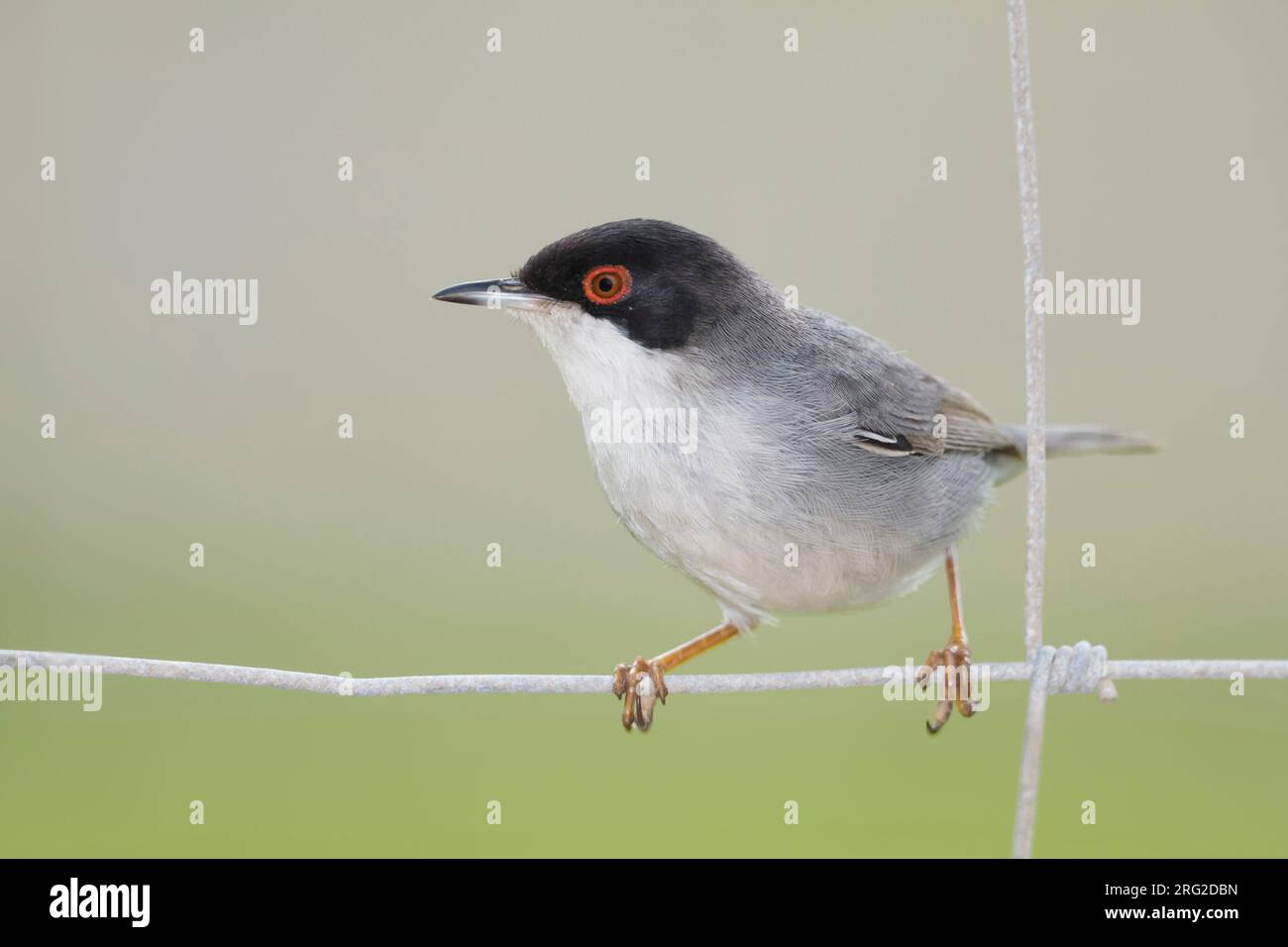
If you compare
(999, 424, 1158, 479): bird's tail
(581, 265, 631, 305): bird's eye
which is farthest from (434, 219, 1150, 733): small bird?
(999, 424, 1158, 479): bird's tail

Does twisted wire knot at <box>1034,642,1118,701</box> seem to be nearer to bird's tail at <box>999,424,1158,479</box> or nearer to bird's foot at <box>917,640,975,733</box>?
bird's foot at <box>917,640,975,733</box>

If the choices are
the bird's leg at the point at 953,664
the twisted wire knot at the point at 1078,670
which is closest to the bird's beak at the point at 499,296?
the bird's leg at the point at 953,664

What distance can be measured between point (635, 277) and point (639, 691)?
4.26ft

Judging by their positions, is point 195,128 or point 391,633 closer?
point 391,633

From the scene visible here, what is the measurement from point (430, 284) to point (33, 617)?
12.2 ft

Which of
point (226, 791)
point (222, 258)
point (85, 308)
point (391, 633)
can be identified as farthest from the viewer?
point (85, 308)

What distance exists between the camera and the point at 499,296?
3684mm

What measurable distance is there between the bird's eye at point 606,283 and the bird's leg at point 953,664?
4.46ft

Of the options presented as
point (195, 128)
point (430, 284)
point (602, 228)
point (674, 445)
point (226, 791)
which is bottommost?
point (226, 791)

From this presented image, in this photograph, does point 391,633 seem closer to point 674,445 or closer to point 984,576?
point 984,576

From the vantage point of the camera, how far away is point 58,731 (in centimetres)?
804

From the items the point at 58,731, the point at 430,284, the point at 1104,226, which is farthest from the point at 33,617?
the point at 1104,226

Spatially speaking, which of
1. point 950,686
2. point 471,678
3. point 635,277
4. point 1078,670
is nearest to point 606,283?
point 635,277

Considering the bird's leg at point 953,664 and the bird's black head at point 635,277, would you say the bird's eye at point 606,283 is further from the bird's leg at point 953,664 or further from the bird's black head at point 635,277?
the bird's leg at point 953,664
